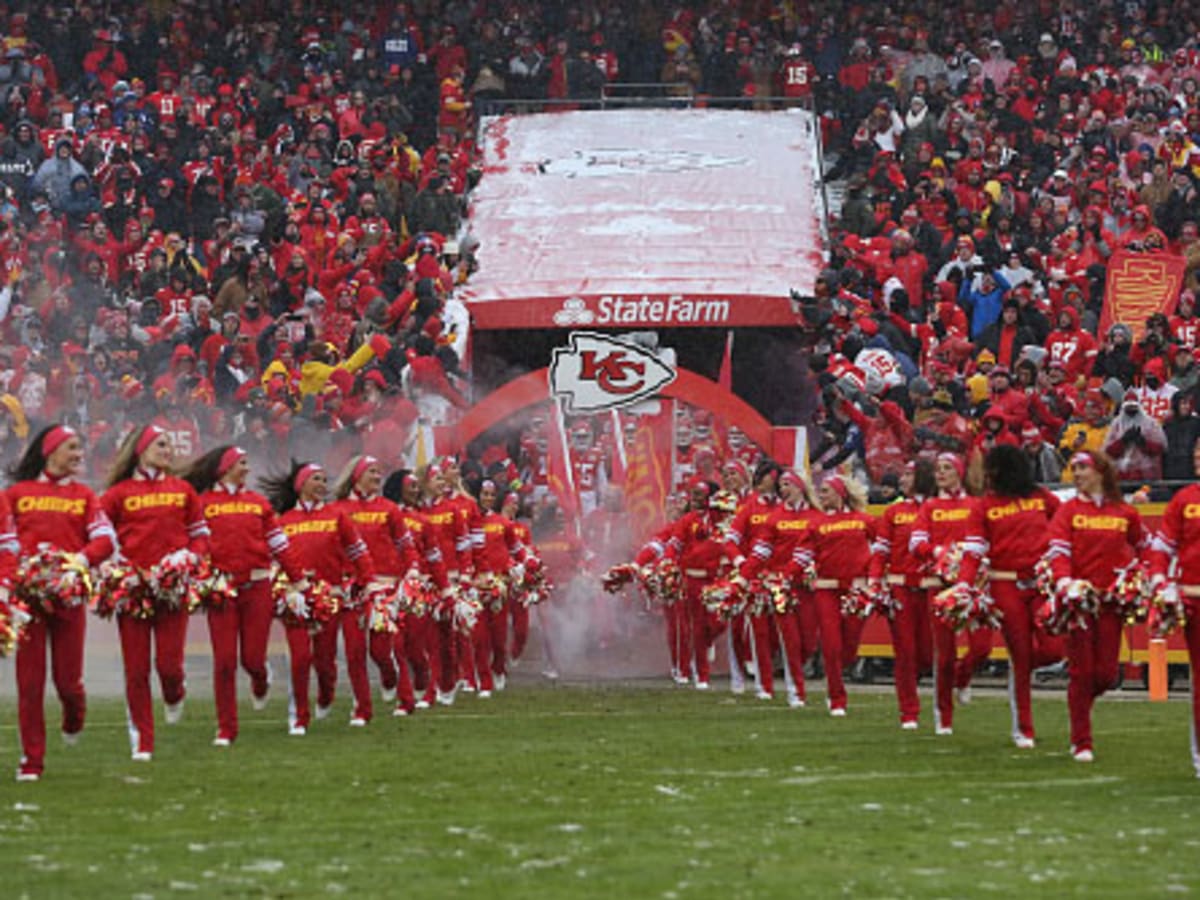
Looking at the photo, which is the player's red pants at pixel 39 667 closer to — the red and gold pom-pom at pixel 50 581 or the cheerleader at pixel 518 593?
the red and gold pom-pom at pixel 50 581

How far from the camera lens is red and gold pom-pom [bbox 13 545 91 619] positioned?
13500 mm

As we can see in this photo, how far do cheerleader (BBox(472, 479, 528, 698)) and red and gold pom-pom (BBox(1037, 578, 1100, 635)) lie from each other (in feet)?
29.4

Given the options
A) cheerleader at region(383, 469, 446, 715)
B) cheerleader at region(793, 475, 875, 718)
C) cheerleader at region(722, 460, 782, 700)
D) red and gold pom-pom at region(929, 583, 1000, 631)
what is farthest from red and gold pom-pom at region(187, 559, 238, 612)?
cheerleader at region(722, 460, 782, 700)

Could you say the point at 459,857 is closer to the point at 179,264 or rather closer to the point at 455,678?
the point at 455,678

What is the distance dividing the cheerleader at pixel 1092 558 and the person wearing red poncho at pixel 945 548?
199 centimetres

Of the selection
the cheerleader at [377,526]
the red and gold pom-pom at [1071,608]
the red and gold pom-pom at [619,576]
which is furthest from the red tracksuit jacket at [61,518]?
the red and gold pom-pom at [619,576]

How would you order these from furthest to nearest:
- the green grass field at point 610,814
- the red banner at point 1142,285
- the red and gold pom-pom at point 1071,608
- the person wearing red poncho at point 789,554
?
the red banner at point 1142,285
the person wearing red poncho at point 789,554
the red and gold pom-pom at point 1071,608
the green grass field at point 610,814

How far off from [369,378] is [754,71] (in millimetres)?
12275

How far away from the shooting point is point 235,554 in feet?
55.3

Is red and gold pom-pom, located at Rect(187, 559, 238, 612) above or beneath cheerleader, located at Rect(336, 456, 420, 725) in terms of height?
beneath

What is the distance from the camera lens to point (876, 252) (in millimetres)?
31859

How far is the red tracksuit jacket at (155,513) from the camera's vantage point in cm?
1526

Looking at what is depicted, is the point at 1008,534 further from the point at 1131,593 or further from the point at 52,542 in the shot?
the point at 52,542

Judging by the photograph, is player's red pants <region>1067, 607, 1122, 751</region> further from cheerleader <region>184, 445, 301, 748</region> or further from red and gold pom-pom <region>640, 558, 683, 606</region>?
red and gold pom-pom <region>640, 558, 683, 606</region>
